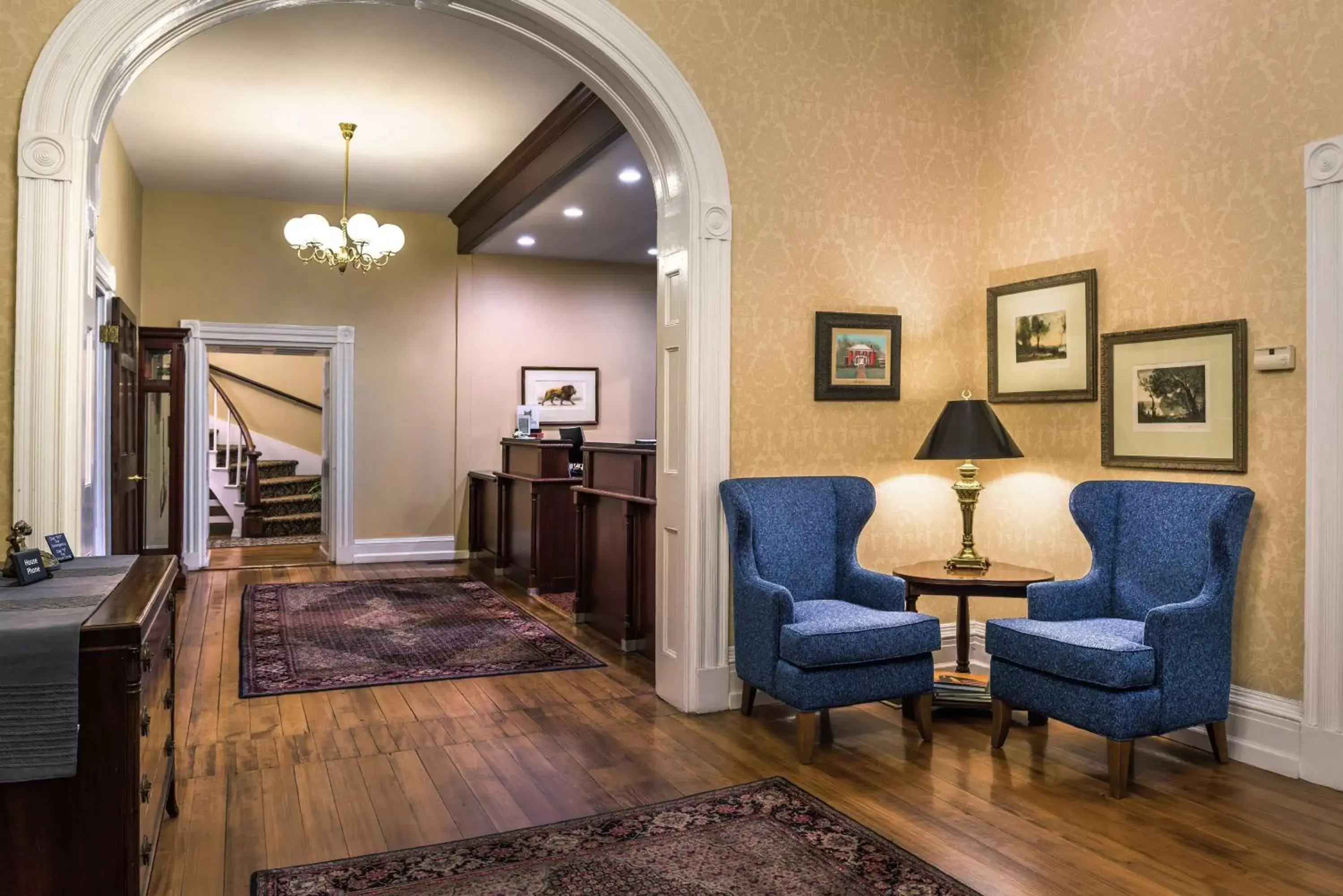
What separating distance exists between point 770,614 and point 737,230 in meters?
1.69

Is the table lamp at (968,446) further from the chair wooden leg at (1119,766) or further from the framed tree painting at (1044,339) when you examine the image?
the chair wooden leg at (1119,766)

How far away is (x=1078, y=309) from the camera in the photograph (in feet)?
13.9

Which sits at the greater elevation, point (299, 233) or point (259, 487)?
point (299, 233)

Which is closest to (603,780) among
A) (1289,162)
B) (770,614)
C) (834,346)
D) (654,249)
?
(770,614)

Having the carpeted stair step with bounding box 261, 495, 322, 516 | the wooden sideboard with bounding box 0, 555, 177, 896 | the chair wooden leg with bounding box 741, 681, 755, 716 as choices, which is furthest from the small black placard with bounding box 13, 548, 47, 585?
the carpeted stair step with bounding box 261, 495, 322, 516

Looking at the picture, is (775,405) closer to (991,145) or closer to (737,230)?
(737,230)

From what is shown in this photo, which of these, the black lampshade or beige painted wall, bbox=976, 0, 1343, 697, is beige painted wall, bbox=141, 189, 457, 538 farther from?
the black lampshade

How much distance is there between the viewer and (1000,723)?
3641 millimetres

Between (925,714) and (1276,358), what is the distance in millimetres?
1816

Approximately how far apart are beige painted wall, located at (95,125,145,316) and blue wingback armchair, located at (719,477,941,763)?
13.0 ft

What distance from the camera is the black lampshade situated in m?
4.02

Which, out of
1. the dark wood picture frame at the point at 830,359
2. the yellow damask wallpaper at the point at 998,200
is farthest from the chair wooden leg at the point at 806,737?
the dark wood picture frame at the point at 830,359

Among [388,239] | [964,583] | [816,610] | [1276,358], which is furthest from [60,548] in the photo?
[388,239]

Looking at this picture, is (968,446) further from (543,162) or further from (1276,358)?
(543,162)
